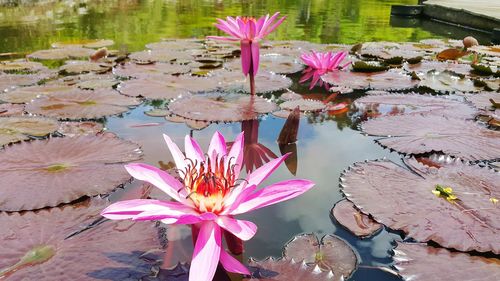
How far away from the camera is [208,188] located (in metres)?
0.81

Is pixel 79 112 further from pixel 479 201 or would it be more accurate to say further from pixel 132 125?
pixel 479 201

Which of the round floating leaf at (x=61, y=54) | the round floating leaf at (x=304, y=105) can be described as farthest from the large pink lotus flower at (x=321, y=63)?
the round floating leaf at (x=61, y=54)

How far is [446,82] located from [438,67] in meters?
0.52

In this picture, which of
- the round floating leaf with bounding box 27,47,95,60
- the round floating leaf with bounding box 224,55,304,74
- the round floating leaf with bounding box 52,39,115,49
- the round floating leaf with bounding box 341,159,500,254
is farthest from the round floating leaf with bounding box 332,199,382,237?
the round floating leaf with bounding box 52,39,115,49

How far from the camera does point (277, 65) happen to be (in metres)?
3.39

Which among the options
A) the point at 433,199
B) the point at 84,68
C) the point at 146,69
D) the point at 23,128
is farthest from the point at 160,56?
the point at 433,199

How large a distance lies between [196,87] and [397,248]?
1.95 metres

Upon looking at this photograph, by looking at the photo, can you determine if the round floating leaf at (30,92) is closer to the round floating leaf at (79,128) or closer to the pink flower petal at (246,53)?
the round floating leaf at (79,128)

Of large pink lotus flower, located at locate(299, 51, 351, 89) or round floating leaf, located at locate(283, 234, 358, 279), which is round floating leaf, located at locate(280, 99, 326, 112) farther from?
round floating leaf, located at locate(283, 234, 358, 279)

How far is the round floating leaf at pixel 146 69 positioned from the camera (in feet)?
10.1

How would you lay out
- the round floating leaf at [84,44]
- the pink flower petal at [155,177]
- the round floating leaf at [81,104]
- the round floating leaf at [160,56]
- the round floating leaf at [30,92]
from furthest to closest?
the round floating leaf at [84,44], the round floating leaf at [160,56], the round floating leaf at [30,92], the round floating leaf at [81,104], the pink flower petal at [155,177]

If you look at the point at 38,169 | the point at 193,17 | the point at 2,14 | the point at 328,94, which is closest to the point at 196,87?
the point at 328,94

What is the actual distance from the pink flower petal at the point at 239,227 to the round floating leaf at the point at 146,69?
2359mm

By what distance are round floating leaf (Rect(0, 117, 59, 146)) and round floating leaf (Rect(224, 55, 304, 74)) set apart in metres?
1.64
